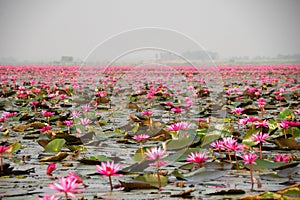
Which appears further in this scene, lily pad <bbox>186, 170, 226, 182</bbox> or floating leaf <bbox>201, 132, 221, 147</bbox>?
floating leaf <bbox>201, 132, 221, 147</bbox>

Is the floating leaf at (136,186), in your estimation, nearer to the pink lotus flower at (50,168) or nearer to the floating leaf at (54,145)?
the pink lotus flower at (50,168)

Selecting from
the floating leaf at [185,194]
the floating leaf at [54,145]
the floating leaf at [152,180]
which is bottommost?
the floating leaf at [185,194]

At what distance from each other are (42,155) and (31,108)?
2771 millimetres

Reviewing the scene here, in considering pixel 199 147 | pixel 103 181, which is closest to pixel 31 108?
pixel 199 147

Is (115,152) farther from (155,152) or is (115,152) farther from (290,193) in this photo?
(290,193)

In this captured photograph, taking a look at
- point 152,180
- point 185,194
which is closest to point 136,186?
point 152,180

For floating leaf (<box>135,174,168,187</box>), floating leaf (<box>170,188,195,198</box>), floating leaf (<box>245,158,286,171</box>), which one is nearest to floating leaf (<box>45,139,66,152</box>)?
floating leaf (<box>135,174,168,187</box>)

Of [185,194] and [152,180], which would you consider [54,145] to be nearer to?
[152,180]

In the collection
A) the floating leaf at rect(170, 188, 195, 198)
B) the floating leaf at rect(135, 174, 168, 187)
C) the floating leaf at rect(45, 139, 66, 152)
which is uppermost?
the floating leaf at rect(45, 139, 66, 152)

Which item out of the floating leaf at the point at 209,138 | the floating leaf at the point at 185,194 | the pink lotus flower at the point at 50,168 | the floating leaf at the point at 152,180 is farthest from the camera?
the floating leaf at the point at 209,138

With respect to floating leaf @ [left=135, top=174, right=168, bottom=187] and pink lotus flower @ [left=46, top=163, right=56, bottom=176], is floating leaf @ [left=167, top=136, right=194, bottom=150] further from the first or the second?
pink lotus flower @ [left=46, top=163, right=56, bottom=176]

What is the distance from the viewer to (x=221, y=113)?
478cm

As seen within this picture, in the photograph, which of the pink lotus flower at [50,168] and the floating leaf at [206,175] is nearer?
the floating leaf at [206,175]

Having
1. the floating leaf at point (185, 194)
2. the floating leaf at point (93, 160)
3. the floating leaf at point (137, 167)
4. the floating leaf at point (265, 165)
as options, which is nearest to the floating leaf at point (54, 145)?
the floating leaf at point (93, 160)
